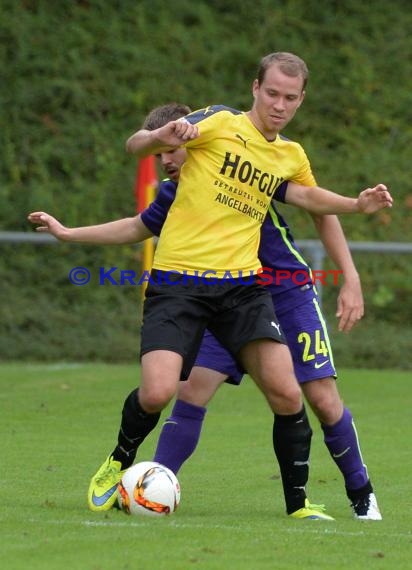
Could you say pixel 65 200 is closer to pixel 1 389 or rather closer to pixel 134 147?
pixel 1 389

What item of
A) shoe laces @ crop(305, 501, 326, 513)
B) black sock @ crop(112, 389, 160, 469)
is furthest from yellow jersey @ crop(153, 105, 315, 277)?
shoe laces @ crop(305, 501, 326, 513)

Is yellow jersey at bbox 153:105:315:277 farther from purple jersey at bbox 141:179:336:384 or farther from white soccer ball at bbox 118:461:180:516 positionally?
white soccer ball at bbox 118:461:180:516

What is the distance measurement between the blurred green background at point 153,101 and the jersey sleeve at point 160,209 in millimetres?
9636

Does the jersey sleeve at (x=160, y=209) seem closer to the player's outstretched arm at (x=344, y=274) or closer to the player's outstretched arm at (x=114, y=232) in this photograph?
the player's outstretched arm at (x=114, y=232)

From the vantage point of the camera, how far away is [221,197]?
6172 millimetres

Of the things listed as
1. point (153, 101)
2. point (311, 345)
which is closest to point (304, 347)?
point (311, 345)

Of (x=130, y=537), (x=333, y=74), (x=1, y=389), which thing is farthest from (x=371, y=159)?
(x=130, y=537)

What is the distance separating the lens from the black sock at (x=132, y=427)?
616 centimetres

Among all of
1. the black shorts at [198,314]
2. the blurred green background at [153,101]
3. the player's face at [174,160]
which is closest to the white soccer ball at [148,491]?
the black shorts at [198,314]

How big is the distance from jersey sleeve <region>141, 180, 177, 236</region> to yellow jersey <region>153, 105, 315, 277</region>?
25cm

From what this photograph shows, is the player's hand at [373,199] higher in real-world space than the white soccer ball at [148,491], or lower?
higher

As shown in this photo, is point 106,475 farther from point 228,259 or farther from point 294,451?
point 228,259

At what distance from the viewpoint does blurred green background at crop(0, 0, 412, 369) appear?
1661cm

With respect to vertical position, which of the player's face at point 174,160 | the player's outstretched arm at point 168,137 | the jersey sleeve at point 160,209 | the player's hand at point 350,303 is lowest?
the player's hand at point 350,303
